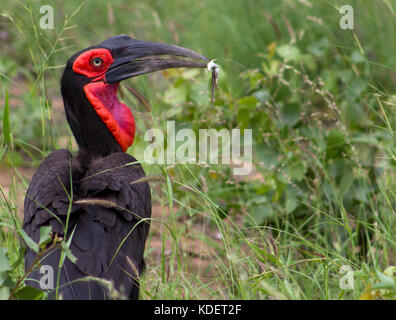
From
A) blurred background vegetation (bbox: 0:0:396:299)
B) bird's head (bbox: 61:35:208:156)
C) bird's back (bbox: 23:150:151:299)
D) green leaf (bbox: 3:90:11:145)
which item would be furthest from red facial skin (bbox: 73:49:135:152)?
green leaf (bbox: 3:90:11:145)

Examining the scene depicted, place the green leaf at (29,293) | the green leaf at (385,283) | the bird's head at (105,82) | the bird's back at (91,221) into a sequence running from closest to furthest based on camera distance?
the green leaf at (385,283), the green leaf at (29,293), the bird's back at (91,221), the bird's head at (105,82)

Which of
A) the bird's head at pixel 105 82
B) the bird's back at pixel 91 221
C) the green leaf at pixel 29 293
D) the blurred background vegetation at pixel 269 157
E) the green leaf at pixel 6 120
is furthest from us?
the bird's head at pixel 105 82

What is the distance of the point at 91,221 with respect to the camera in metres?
2.57

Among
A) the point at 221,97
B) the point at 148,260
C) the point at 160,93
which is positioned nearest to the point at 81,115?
the point at 148,260

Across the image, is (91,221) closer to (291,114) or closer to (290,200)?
(290,200)

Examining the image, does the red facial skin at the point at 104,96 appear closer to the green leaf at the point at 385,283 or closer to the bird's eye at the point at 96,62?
the bird's eye at the point at 96,62

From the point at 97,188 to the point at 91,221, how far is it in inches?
6.2

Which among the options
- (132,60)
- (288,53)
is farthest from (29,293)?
(288,53)

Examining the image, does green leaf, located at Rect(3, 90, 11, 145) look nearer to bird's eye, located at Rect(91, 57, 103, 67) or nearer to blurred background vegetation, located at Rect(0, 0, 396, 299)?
blurred background vegetation, located at Rect(0, 0, 396, 299)

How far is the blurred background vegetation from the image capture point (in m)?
2.79

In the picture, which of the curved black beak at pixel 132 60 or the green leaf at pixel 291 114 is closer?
the curved black beak at pixel 132 60

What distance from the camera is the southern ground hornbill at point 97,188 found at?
96.2 inches

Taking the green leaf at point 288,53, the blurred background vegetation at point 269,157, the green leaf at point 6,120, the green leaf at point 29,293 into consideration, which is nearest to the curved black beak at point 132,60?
the blurred background vegetation at point 269,157
